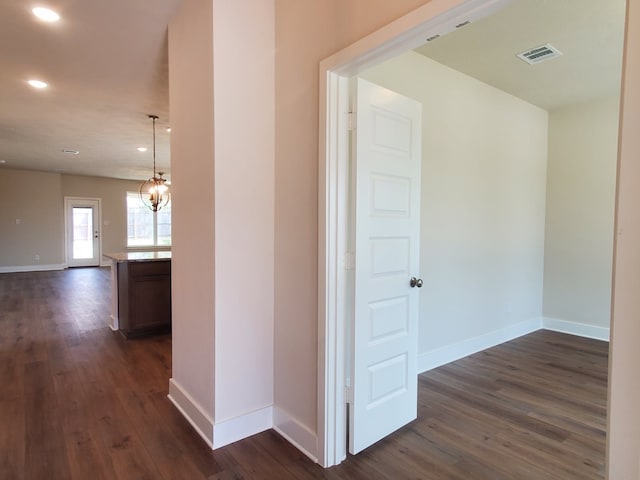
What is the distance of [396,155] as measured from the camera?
7.47 feet

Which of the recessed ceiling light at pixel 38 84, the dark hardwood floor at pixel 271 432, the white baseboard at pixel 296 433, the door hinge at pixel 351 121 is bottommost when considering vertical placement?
the dark hardwood floor at pixel 271 432

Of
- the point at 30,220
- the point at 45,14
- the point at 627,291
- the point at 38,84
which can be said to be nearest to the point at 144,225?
the point at 30,220

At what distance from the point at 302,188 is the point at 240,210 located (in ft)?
1.33

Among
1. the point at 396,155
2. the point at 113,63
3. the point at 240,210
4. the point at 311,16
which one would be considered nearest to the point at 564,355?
the point at 396,155

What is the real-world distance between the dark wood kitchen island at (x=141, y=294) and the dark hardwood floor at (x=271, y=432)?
0.27 metres

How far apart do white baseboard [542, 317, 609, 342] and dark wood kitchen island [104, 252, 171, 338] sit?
4.81m

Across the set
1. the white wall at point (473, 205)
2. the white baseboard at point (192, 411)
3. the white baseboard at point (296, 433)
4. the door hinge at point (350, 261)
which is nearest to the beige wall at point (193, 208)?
the white baseboard at point (192, 411)

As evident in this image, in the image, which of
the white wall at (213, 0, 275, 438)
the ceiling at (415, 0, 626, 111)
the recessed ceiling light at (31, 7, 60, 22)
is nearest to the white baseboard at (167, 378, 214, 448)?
the white wall at (213, 0, 275, 438)

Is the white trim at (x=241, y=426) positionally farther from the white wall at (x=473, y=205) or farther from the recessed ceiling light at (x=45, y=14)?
the recessed ceiling light at (x=45, y=14)

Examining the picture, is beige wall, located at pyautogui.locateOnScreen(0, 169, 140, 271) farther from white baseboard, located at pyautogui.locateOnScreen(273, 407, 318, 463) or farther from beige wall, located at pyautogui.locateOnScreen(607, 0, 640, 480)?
beige wall, located at pyautogui.locateOnScreen(607, 0, 640, 480)

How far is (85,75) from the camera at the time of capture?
12.1 ft

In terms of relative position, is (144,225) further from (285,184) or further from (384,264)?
(384,264)

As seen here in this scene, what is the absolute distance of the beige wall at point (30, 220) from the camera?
9.46 meters

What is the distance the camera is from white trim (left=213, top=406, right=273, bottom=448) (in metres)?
2.15
